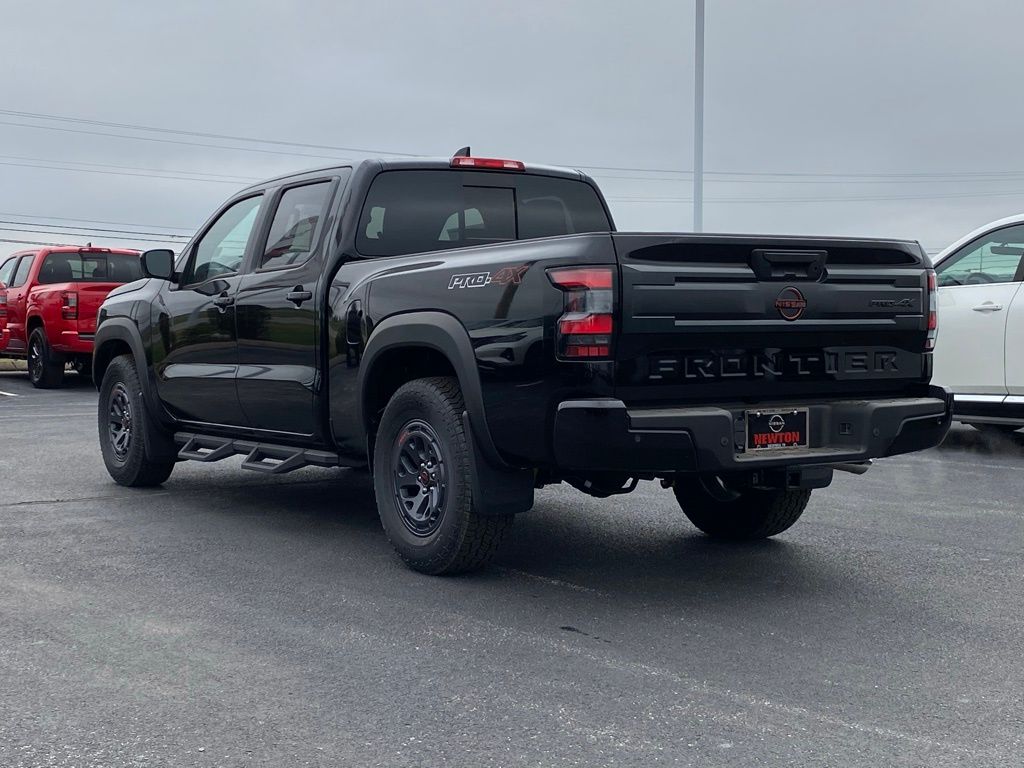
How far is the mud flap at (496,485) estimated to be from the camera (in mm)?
5191

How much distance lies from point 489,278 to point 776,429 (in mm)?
1309

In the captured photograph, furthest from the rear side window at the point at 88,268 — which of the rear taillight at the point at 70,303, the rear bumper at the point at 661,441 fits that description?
the rear bumper at the point at 661,441

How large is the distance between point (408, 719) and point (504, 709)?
30 centimetres

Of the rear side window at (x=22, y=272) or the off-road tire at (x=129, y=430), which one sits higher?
the rear side window at (x=22, y=272)

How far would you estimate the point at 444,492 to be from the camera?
544 centimetres

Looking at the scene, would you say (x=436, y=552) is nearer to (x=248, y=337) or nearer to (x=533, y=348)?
(x=533, y=348)

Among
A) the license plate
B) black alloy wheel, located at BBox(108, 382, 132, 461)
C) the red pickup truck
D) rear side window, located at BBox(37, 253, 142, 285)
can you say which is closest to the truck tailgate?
the license plate

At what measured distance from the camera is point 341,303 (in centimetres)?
612

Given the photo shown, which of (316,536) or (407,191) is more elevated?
(407,191)

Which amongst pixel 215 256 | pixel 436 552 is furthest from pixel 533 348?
pixel 215 256

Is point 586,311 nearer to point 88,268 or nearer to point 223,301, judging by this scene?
point 223,301

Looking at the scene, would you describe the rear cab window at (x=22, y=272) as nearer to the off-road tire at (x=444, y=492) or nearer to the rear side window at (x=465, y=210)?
the rear side window at (x=465, y=210)

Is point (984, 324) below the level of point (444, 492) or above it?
above

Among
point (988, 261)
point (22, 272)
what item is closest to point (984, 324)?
point (988, 261)
